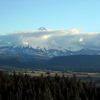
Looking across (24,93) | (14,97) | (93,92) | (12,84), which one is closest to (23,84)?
(12,84)

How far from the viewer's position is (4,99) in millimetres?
158000

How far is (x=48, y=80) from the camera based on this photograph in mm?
193250

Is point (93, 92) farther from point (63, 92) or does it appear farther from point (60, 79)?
point (60, 79)

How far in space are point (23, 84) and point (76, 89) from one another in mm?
33491

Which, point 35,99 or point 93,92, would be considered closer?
point 35,99

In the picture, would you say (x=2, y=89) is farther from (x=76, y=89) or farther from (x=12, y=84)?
(x=76, y=89)

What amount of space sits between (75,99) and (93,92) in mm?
27533

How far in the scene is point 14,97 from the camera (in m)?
149

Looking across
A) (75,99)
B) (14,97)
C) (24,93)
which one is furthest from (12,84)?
(75,99)

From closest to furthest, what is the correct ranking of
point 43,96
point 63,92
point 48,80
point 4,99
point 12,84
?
point 43,96, point 4,99, point 63,92, point 12,84, point 48,80

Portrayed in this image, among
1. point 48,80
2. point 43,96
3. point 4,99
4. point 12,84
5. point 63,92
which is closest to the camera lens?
point 43,96

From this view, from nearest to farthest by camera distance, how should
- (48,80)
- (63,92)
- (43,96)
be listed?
(43,96) → (63,92) → (48,80)

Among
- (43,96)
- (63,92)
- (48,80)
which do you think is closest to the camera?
(43,96)

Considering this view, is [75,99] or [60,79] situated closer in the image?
[75,99]
